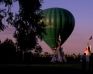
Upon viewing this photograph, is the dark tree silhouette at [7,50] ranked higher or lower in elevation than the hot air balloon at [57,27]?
lower

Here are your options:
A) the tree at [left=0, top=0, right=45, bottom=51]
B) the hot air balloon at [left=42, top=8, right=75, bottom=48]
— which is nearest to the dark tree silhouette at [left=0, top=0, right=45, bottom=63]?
the tree at [left=0, top=0, right=45, bottom=51]

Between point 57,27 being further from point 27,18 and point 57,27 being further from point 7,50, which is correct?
point 27,18

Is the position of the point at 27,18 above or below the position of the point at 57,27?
below

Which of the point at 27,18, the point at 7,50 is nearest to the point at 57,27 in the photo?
the point at 7,50

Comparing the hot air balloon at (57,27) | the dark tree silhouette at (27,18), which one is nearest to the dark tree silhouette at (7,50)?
the dark tree silhouette at (27,18)

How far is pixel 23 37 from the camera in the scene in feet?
171

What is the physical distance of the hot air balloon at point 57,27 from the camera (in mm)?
87312

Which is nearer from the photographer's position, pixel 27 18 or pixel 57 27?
pixel 27 18

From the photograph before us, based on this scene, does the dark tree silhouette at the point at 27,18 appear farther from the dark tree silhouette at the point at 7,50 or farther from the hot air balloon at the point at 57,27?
the hot air balloon at the point at 57,27

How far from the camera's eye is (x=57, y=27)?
87688 mm

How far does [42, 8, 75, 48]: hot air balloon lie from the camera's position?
8731 cm

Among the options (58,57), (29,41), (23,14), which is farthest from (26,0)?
(58,57)

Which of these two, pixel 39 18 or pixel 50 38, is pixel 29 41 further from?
pixel 50 38

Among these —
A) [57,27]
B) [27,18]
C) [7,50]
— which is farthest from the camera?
[57,27]
